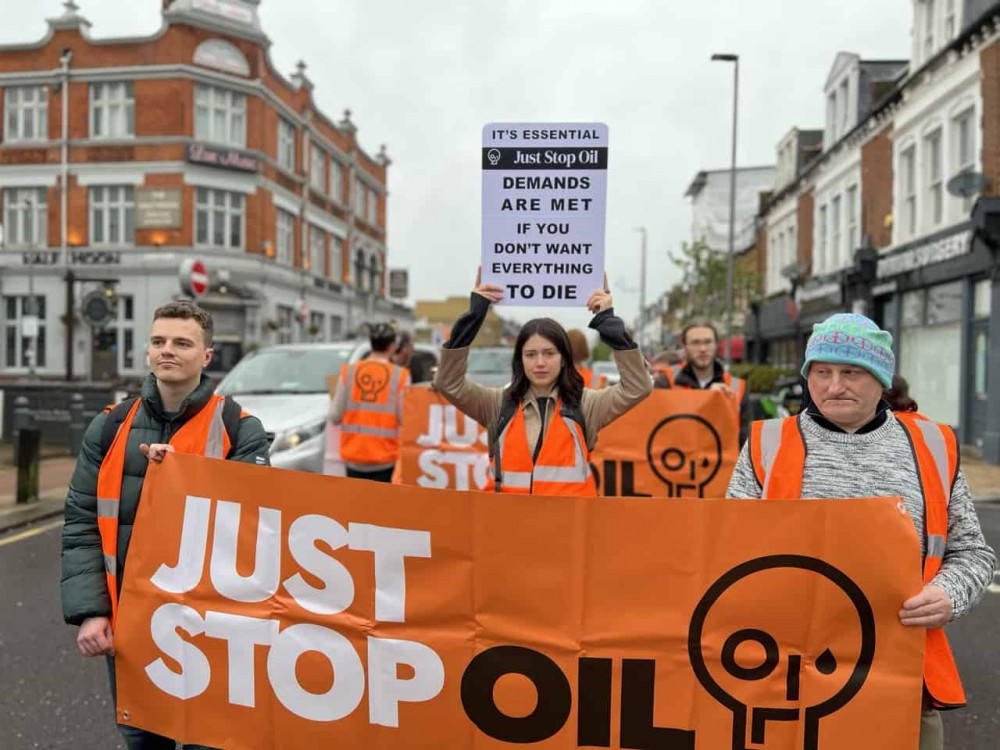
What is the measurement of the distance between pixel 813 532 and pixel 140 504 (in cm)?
215

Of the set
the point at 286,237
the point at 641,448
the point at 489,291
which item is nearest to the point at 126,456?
the point at 489,291

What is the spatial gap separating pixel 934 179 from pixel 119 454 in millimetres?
19426

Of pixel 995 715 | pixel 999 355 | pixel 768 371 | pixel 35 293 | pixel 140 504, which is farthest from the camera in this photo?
pixel 35 293

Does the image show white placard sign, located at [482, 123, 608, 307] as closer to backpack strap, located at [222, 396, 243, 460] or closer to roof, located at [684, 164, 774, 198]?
backpack strap, located at [222, 396, 243, 460]

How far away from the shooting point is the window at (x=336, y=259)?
47.2 meters

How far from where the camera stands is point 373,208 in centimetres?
5625

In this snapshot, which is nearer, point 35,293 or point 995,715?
point 995,715

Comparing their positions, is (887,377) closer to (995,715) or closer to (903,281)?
(995,715)

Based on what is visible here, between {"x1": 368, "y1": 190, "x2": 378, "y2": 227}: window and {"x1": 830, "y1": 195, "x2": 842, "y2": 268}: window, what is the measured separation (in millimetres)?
34734

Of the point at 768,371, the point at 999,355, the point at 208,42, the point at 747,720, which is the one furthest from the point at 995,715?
the point at 208,42

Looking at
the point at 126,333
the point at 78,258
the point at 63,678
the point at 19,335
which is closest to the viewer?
the point at 63,678

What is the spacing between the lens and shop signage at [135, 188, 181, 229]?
34250 millimetres

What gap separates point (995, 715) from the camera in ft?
13.3

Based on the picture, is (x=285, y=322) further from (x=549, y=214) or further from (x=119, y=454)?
(x=119, y=454)
